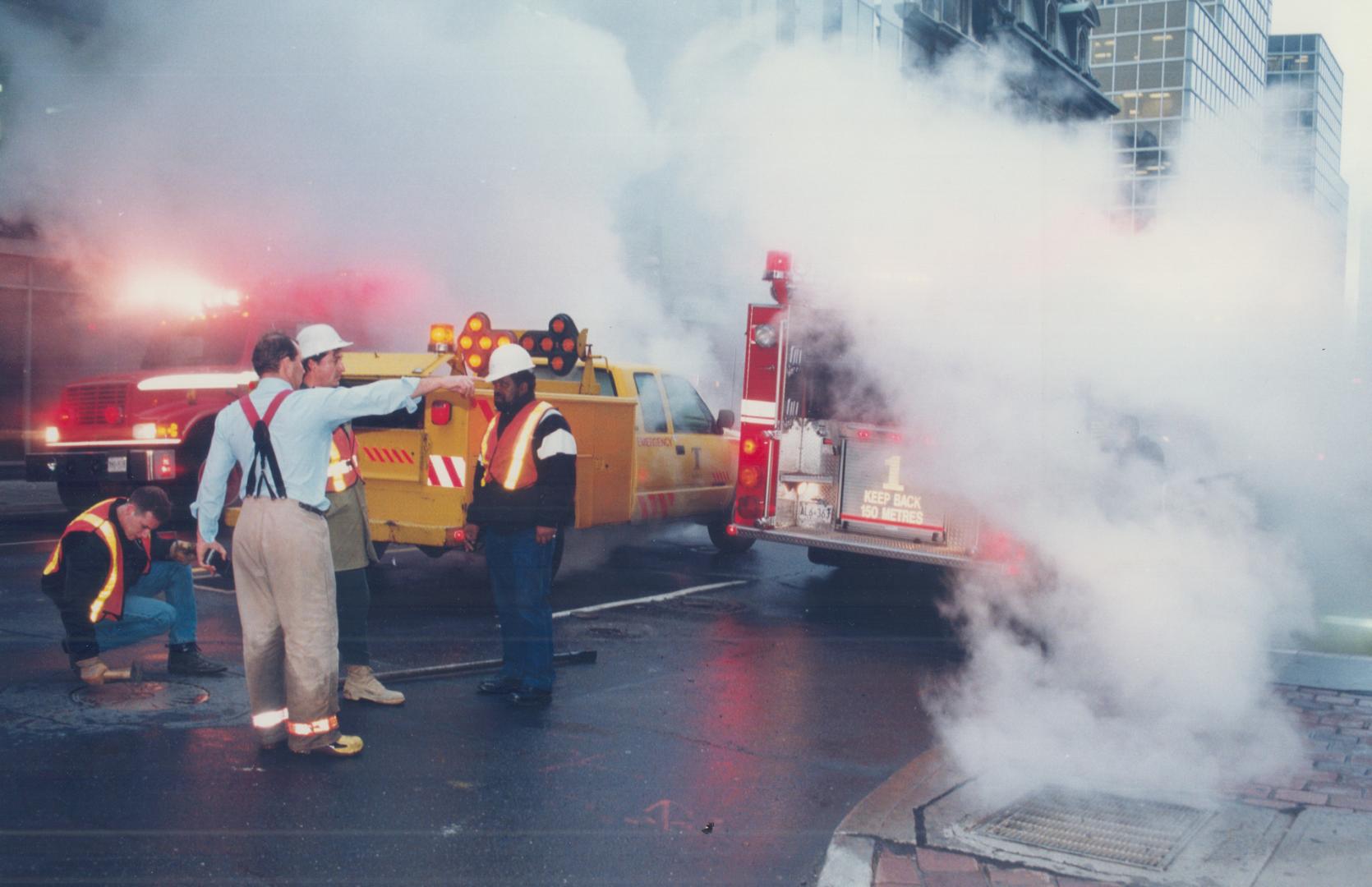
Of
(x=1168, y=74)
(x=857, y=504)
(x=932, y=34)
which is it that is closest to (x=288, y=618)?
(x=857, y=504)

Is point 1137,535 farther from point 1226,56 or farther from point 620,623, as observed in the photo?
point 1226,56

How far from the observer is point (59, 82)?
10703mm

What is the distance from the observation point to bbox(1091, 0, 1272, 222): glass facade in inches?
320

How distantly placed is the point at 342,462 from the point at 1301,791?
13.9 feet

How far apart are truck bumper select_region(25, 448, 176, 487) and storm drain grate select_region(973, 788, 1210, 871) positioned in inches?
347

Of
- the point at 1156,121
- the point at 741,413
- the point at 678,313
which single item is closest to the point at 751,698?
the point at 741,413

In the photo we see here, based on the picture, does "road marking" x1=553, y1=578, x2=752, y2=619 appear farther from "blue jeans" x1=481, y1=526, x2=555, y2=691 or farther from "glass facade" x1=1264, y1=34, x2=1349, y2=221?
"glass facade" x1=1264, y1=34, x2=1349, y2=221

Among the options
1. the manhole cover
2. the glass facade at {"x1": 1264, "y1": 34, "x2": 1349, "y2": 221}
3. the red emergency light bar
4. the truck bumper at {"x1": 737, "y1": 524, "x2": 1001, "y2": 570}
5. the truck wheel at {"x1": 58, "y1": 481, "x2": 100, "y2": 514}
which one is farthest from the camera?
the truck wheel at {"x1": 58, "y1": 481, "x2": 100, "y2": 514}

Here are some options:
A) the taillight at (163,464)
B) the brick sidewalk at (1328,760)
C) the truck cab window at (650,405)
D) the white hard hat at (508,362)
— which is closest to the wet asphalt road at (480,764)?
the brick sidewalk at (1328,760)

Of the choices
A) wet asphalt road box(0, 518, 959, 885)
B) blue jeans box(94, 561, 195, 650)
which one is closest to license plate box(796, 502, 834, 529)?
wet asphalt road box(0, 518, 959, 885)

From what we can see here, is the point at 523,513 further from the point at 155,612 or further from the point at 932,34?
the point at 932,34

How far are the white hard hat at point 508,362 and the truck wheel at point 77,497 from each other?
702 cm

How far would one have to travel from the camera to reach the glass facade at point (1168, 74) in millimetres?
8133

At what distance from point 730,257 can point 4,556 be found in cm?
650
